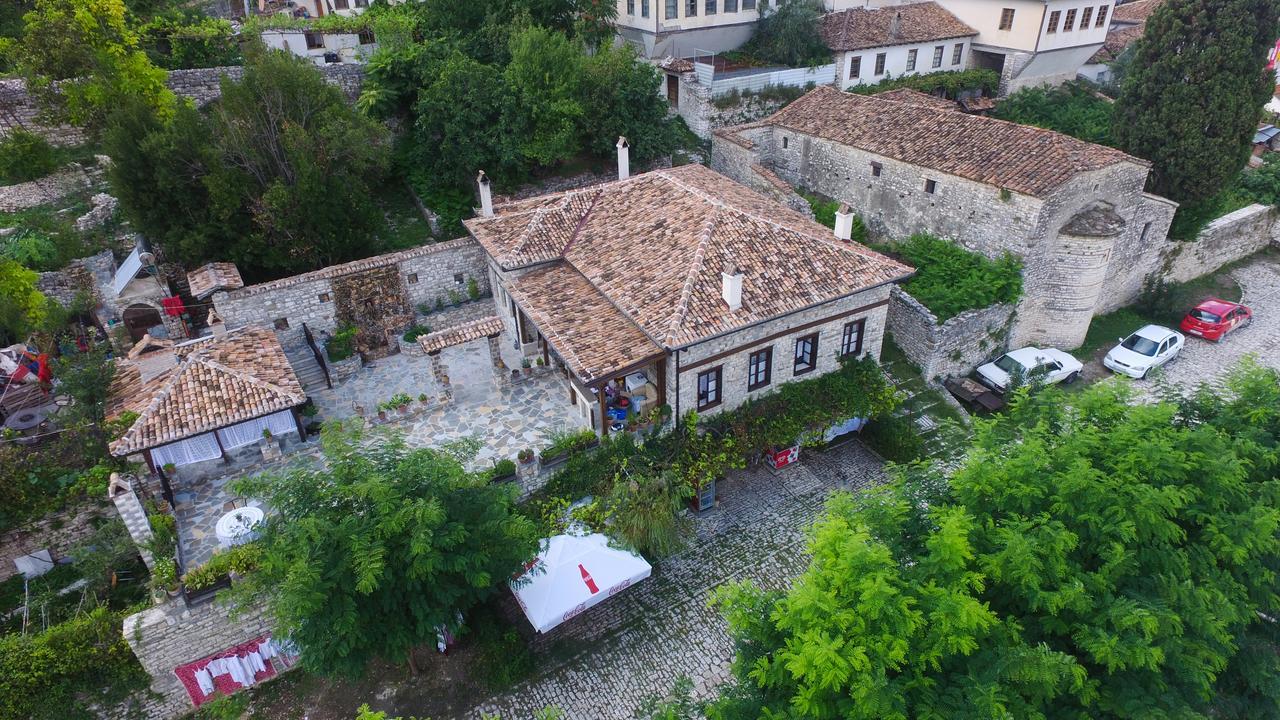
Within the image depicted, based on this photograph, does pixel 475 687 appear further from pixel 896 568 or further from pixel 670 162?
pixel 670 162

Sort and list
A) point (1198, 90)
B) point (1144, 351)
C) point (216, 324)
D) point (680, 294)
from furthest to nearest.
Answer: point (1198, 90) → point (1144, 351) → point (216, 324) → point (680, 294)

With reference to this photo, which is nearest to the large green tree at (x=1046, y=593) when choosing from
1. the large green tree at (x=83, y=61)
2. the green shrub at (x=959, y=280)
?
the green shrub at (x=959, y=280)

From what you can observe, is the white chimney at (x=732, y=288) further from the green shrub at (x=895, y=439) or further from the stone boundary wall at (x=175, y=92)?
the stone boundary wall at (x=175, y=92)

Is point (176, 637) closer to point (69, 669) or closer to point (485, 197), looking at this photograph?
point (69, 669)

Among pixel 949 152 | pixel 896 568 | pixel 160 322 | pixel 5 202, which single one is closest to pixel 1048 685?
pixel 896 568

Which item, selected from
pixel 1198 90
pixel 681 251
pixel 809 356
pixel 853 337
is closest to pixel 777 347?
pixel 809 356

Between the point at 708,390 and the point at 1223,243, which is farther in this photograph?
the point at 1223,243

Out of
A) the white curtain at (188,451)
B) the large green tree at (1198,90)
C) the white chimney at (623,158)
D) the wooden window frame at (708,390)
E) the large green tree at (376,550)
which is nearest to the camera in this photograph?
the large green tree at (376,550)
